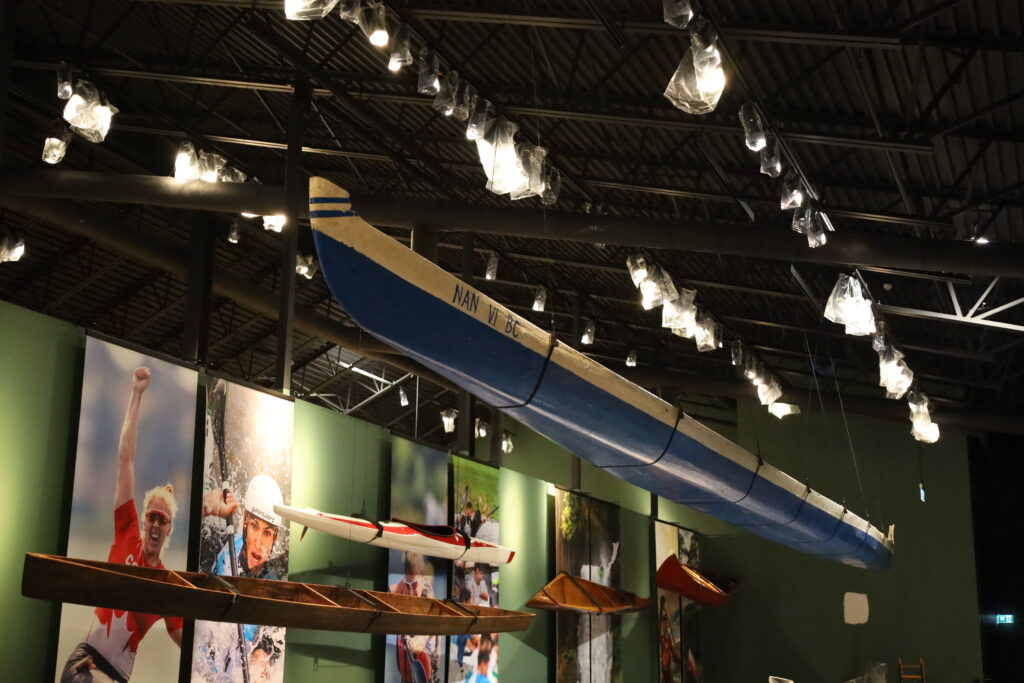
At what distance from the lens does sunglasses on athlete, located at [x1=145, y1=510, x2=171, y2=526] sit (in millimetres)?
6168

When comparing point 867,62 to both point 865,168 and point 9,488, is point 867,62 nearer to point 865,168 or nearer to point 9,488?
point 865,168

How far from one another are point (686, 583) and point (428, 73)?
410 inches

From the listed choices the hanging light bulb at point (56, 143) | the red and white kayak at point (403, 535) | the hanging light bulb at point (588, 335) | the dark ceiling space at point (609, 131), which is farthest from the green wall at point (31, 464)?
the hanging light bulb at point (588, 335)

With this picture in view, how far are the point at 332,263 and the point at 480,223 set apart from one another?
5.09 m

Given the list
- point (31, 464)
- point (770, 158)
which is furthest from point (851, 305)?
point (31, 464)

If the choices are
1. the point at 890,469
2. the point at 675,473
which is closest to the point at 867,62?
the point at 675,473

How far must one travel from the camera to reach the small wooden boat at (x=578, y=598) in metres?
11.1

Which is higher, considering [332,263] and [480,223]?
[480,223]

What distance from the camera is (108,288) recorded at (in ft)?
48.4

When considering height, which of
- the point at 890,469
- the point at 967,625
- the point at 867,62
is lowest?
the point at 967,625

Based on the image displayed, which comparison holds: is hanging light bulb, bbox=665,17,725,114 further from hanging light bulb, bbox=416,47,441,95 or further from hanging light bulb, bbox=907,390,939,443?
hanging light bulb, bbox=907,390,939,443

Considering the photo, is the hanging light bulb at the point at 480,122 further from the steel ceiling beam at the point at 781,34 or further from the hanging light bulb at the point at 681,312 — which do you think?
the hanging light bulb at the point at 681,312

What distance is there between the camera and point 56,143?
818 centimetres

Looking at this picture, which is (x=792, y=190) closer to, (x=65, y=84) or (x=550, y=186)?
(x=550, y=186)
